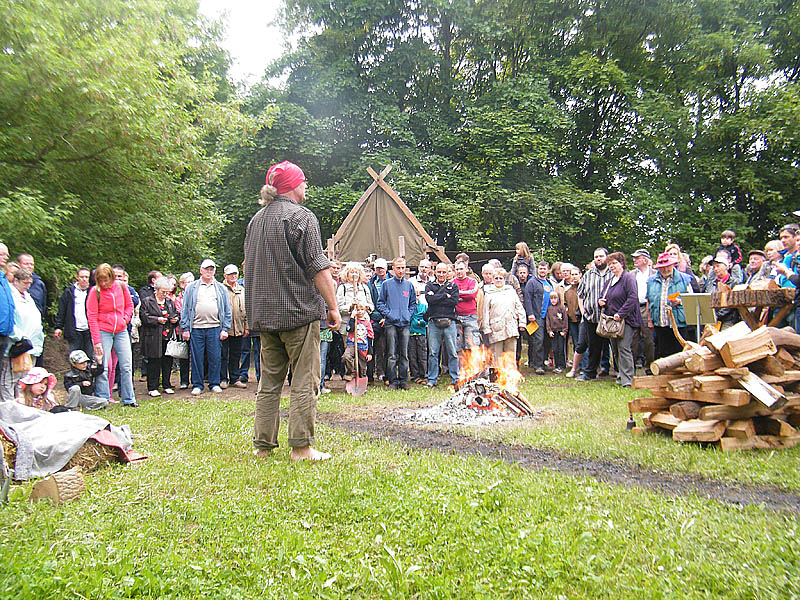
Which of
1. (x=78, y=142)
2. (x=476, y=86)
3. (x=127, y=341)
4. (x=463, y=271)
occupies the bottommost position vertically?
(x=127, y=341)

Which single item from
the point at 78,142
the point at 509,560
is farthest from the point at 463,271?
the point at 509,560

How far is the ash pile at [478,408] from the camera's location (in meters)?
7.68

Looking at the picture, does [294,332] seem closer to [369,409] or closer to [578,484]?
[578,484]

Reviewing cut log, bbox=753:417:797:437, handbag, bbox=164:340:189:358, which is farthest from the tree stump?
handbag, bbox=164:340:189:358

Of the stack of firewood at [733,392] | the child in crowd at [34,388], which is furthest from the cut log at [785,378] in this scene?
the child in crowd at [34,388]

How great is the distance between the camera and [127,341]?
30.3 ft

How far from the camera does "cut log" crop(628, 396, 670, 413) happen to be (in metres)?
6.33

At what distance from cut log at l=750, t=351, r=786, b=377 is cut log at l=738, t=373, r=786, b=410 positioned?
0.22m

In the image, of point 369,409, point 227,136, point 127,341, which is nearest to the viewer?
point 369,409

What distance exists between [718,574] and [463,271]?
8.54m

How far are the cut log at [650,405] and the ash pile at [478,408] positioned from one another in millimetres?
1605

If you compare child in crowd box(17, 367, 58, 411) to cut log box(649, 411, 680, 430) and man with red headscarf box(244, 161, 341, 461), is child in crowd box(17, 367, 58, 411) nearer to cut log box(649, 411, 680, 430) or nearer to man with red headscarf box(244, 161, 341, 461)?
man with red headscarf box(244, 161, 341, 461)

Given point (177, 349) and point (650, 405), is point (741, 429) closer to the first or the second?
point (650, 405)

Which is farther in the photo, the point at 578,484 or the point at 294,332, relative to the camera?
the point at 294,332
